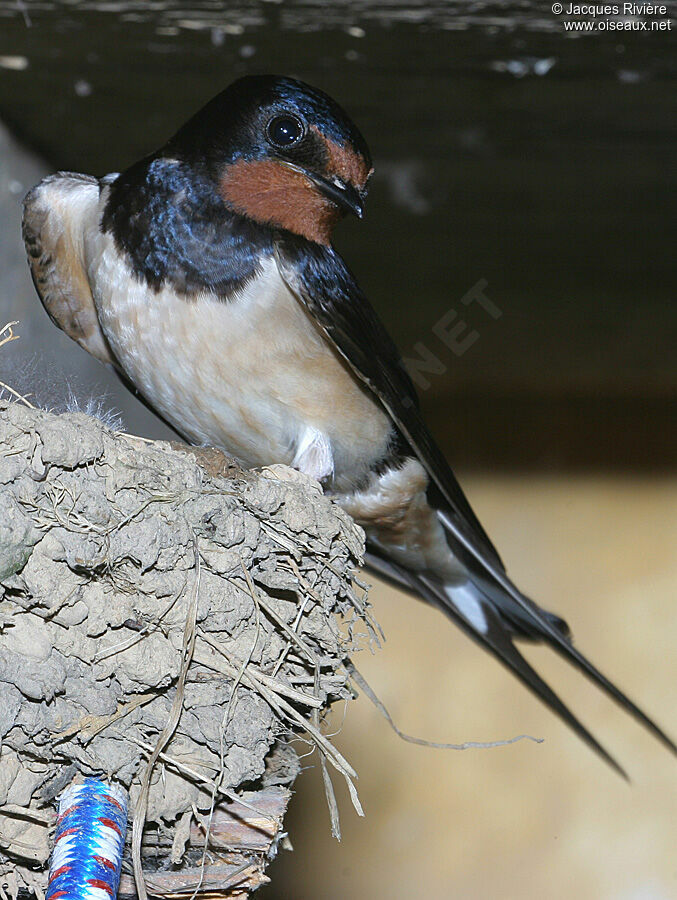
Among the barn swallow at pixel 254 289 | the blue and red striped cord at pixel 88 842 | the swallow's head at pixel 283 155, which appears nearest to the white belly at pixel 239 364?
the barn swallow at pixel 254 289

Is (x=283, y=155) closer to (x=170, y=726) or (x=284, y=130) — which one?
(x=284, y=130)

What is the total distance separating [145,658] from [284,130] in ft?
2.78

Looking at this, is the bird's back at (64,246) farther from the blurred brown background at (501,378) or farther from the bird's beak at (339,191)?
the bird's beak at (339,191)

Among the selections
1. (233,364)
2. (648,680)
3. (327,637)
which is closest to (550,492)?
(648,680)

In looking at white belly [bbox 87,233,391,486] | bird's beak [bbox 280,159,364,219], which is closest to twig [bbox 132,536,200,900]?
white belly [bbox 87,233,391,486]

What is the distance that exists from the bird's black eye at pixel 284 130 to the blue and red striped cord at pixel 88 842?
98 cm

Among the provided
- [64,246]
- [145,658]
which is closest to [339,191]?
[64,246]

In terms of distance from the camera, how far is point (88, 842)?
1.18 meters

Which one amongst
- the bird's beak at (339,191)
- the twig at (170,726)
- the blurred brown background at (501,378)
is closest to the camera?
the twig at (170,726)

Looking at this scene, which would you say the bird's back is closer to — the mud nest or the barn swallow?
the barn swallow

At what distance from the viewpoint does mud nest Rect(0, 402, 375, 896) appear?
1.30m

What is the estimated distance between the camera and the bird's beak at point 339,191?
164 cm

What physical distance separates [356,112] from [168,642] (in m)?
1.45

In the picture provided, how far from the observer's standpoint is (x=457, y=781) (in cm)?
286
